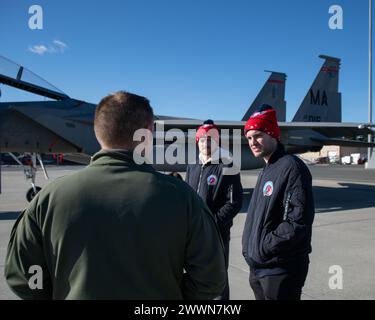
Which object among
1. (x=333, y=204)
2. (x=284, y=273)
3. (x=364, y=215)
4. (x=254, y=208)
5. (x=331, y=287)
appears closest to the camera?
(x=284, y=273)

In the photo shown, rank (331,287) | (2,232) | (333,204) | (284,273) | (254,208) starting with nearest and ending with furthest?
(284,273) < (254,208) < (331,287) < (2,232) < (333,204)

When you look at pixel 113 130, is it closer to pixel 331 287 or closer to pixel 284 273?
pixel 284 273

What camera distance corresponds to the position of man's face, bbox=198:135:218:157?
147 inches

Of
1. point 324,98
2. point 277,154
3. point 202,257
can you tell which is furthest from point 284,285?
point 324,98

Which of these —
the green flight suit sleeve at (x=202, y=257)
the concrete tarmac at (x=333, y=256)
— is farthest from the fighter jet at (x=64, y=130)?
the green flight suit sleeve at (x=202, y=257)

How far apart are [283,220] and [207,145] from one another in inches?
63.0

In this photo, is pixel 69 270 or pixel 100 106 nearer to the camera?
pixel 69 270

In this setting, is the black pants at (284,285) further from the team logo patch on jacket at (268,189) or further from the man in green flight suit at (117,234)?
the man in green flight suit at (117,234)

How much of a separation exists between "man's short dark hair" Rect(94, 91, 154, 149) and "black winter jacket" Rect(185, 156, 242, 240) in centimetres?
212

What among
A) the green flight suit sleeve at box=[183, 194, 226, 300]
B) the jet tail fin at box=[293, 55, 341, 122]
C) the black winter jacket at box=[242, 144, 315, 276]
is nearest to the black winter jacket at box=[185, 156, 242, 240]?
the black winter jacket at box=[242, 144, 315, 276]

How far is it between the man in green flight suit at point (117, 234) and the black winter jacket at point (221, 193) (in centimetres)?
197
